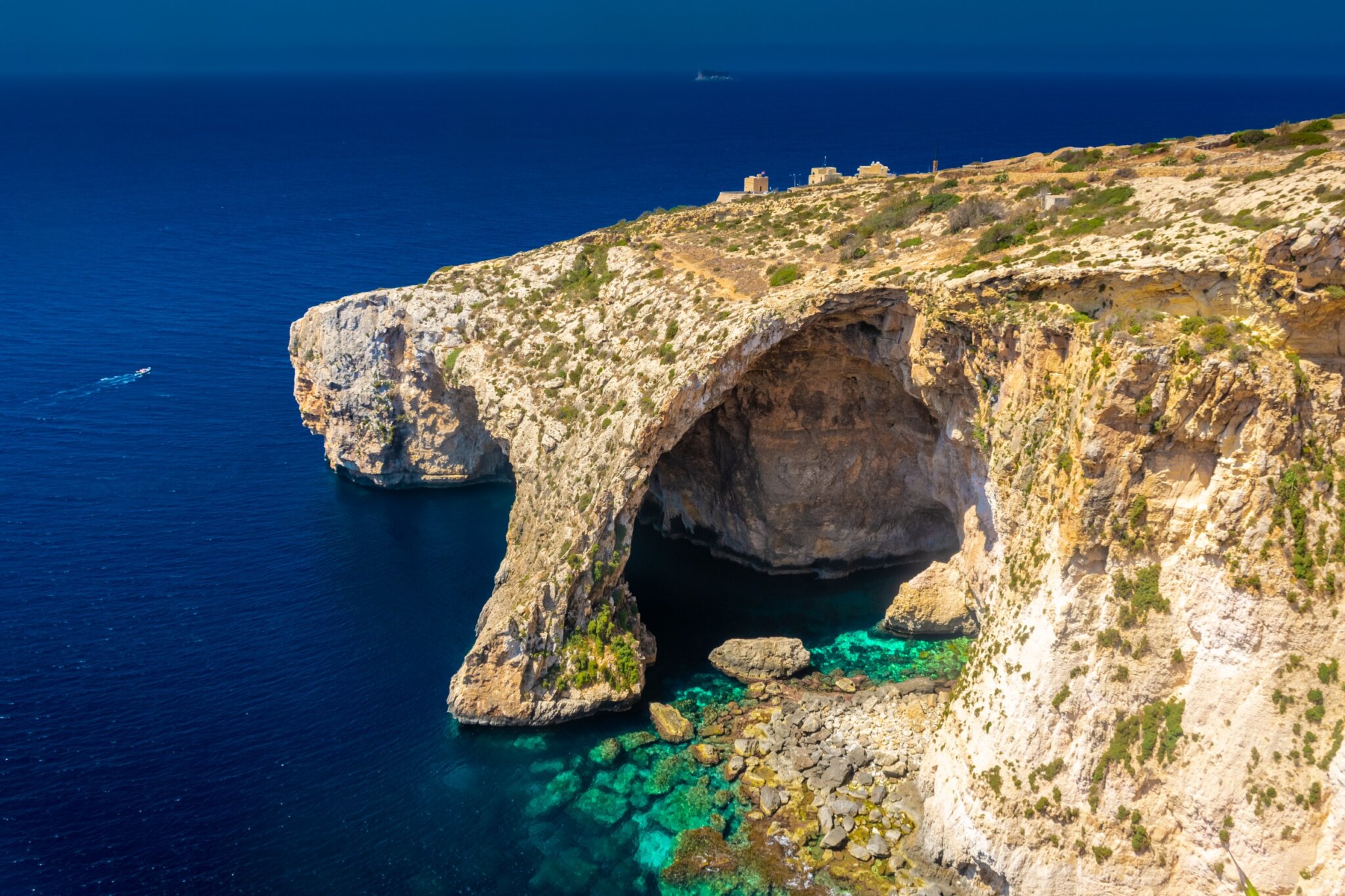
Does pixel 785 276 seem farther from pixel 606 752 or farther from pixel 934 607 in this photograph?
pixel 606 752

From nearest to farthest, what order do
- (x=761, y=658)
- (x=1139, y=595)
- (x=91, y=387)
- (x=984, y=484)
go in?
(x=1139, y=595) < (x=984, y=484) < (x=761, y=658) < (x=91, y=387)

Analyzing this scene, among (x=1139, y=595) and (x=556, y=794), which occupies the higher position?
(x=1139, y=595)

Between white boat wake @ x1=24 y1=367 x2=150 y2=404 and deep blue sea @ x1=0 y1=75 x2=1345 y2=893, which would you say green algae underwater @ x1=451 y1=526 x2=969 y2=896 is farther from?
white boat wake @ x1=24 y1=367 x2=150 y2=404

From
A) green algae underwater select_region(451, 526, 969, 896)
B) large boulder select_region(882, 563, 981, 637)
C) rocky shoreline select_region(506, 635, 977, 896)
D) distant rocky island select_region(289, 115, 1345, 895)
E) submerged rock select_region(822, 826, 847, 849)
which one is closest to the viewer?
distant rocky island select_region(289, 115, 1345, 895)

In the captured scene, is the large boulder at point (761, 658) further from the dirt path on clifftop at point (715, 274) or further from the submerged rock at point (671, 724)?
the dirt path on clifftop at point (715, 274)

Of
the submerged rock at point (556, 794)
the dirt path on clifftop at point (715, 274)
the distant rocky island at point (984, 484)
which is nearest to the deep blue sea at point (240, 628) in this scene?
the submerged rock at point (556, 794)

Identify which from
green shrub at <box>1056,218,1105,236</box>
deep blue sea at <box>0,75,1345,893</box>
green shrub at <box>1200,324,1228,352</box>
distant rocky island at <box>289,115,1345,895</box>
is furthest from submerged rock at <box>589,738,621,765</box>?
green shrub at <box>1056,218,1105,236</box>

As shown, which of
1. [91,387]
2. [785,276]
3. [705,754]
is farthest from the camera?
[91,387]

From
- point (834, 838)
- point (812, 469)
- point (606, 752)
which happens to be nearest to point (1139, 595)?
point (834, 838)
